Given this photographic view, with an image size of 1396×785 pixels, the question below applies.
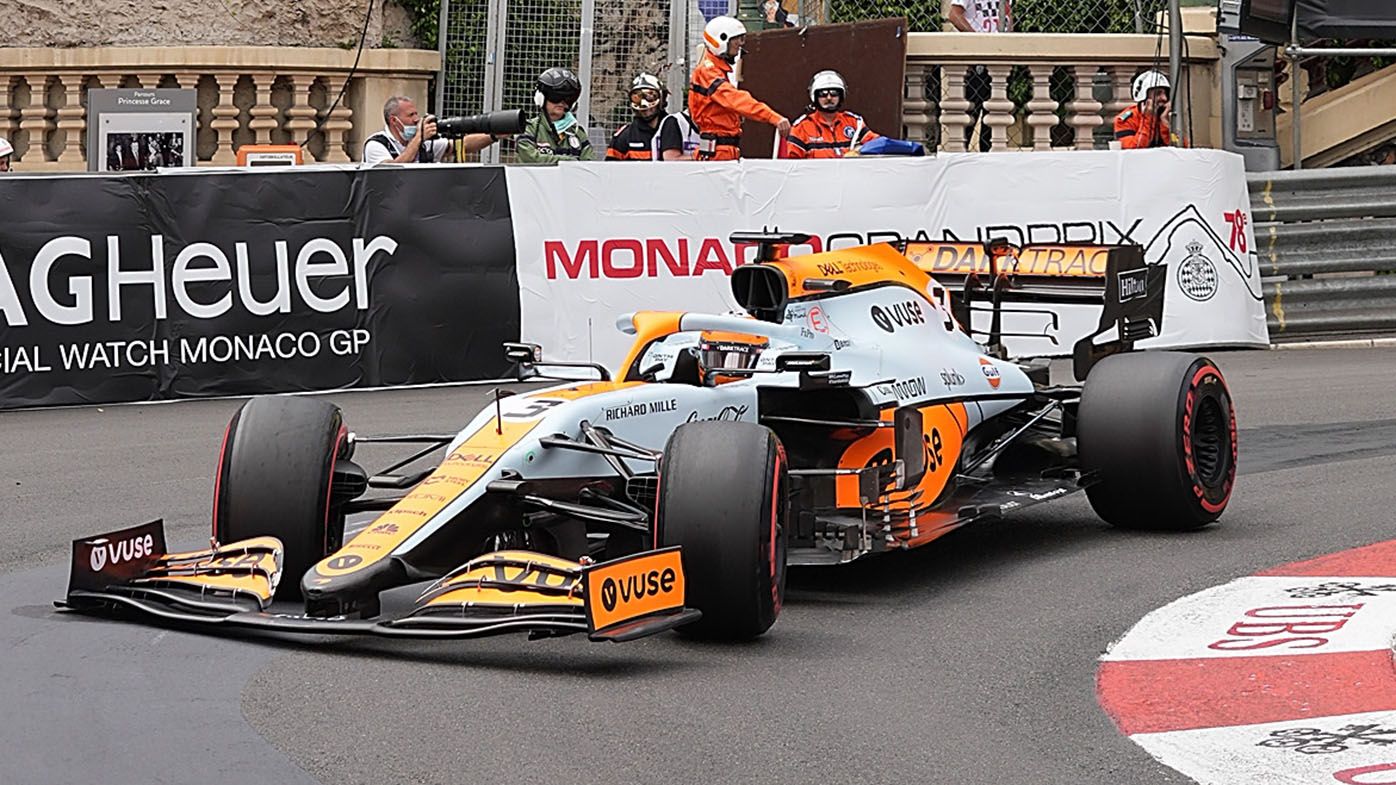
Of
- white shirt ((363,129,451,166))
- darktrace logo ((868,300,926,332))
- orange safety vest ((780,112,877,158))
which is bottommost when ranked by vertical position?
darktrace logo ((868,300,926,332))

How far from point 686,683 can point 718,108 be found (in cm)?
1052

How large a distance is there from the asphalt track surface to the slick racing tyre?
143mm

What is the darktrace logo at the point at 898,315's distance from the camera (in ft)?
28.2

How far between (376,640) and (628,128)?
→ 9.94m

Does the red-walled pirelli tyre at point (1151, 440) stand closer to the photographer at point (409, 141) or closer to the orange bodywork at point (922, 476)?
the orange bodywork at point (922, 476)

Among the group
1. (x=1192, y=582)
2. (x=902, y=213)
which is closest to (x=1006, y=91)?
(x=902, y=213)

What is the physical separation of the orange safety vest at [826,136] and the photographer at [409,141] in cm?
228

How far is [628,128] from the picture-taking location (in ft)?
53.5

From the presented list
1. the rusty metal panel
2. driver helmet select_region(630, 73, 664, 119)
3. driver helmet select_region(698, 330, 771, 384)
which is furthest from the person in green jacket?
driver helmet select_region(698, 330, 771, 384)

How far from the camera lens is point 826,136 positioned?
15531 millimetres

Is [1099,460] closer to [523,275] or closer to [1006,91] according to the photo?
[523,275]

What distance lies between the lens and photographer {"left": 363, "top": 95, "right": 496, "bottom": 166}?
15.3 m

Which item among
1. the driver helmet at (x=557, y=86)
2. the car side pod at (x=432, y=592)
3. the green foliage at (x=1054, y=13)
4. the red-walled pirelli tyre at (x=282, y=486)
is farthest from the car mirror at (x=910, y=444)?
the green foliage at (x=1054, y=13)

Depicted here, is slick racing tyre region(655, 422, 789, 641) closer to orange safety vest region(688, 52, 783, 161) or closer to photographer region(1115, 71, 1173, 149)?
orange safety vest region(688, 52, 783, 161)
